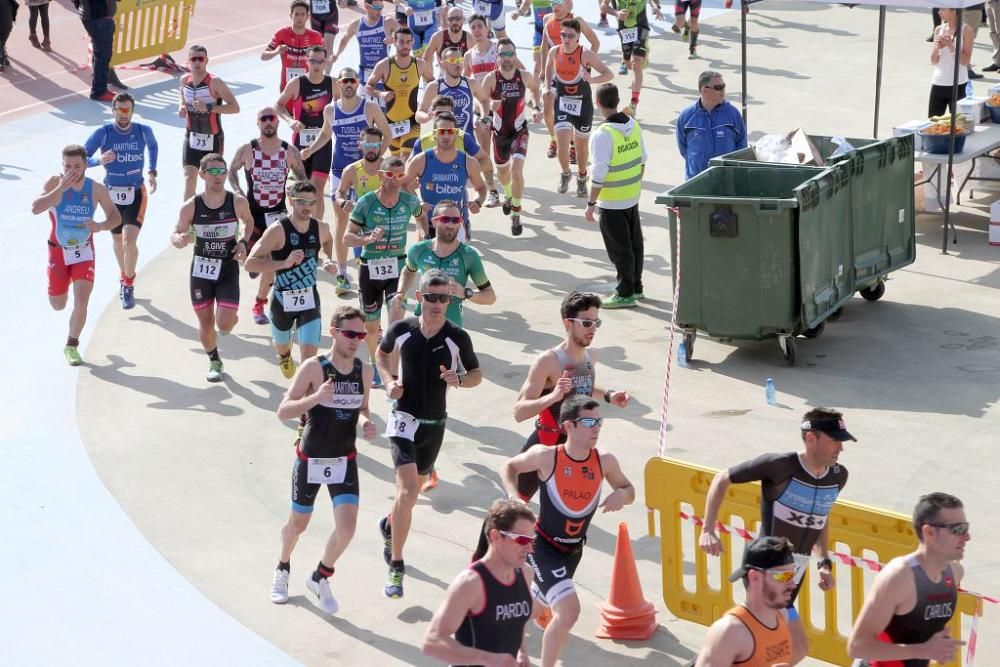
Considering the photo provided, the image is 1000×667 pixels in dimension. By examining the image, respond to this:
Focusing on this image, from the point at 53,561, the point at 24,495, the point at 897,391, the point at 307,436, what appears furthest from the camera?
the point at 897,391

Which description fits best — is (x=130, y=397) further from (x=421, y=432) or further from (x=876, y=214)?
(x=876, y=214)

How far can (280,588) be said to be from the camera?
8836mm

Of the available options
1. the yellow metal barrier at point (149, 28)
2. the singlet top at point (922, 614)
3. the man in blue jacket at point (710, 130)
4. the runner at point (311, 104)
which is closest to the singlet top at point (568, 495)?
the singlet top at point (922, 614)

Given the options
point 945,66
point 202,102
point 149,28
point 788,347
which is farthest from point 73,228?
point 149,28

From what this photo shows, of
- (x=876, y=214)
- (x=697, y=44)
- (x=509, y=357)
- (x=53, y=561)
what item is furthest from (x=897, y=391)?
(x=697, y=44)

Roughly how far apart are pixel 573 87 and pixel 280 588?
9471mm

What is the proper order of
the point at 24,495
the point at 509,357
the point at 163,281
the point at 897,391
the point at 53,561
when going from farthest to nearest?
the point at 163,281 < the point at 509,357 < the point at 897,391 < the point at 24,495 < the point at 53,561

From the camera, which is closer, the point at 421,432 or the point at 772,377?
the point at 421,432

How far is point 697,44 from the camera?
1026 inches

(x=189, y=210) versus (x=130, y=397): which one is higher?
(x=189, y=210)

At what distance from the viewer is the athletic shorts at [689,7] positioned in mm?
25000

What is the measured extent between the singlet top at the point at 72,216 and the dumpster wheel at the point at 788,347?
19.4ft

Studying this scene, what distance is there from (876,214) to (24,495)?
7.96 meters

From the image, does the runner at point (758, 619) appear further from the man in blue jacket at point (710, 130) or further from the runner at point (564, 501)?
the man in blue jacket at point (710, 130)
